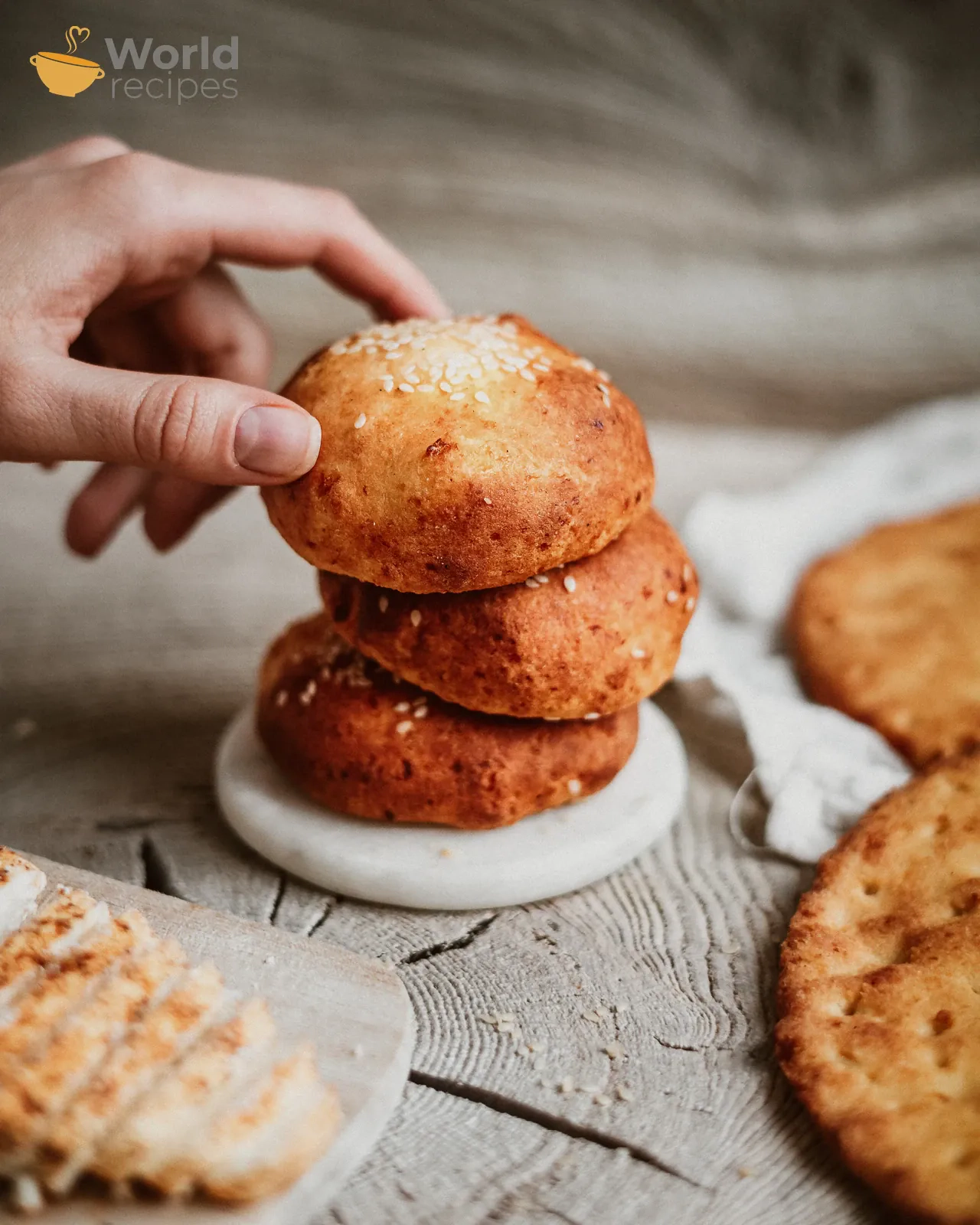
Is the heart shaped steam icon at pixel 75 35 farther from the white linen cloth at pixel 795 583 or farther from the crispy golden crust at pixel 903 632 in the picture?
the crispy golden crust at pixel 903 632

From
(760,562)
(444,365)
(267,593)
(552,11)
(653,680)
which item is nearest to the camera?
(444,365)

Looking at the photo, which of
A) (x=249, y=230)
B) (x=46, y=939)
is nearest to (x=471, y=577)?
(x=46, y=939)

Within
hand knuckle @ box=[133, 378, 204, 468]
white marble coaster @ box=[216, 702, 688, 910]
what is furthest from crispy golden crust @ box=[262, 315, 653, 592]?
white marble coaster @ box=[216, 702, 688, 910]

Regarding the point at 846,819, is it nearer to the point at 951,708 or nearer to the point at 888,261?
the point at 951,708

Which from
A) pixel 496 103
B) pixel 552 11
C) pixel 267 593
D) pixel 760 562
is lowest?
pixel 267 593

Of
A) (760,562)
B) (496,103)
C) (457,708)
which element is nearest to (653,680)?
(457,708)

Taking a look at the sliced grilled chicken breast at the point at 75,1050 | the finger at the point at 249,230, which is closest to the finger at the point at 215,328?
the finger at the point at 249,230
